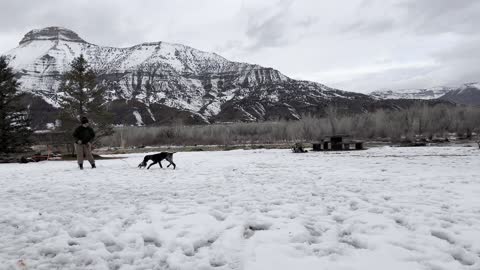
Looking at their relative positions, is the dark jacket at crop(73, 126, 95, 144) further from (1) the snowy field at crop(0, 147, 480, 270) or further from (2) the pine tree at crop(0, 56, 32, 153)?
(2) the pine tree at crop(0, 56, 32, 153)

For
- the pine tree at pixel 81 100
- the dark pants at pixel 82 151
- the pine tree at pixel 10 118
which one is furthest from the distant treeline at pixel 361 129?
the dark pants at pixel 82 151

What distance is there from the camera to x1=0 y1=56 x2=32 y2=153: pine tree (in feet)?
91.5

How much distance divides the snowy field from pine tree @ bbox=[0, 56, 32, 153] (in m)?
21.7

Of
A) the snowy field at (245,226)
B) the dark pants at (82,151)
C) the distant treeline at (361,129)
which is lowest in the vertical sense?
the snowy field at (245,226)

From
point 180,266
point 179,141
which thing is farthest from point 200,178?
point 179,141

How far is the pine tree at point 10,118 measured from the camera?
27875 millimetres

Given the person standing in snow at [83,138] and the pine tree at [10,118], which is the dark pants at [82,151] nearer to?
the person standing in snow at [83,138]

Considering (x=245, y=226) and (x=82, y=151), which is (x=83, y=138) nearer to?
(x=82, y=151)

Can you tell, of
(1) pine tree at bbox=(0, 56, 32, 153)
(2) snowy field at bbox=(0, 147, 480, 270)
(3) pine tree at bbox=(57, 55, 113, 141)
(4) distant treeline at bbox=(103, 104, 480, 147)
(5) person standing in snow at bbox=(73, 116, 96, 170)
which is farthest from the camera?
(4) distant treeline at bbox=(103, 104, 480, 147)

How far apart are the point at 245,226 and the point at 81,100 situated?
1002 inches

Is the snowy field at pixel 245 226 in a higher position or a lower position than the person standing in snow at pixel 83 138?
lower

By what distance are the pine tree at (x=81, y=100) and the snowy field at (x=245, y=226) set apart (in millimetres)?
19446

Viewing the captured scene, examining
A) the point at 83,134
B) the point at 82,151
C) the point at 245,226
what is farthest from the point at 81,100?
the point at 245,226

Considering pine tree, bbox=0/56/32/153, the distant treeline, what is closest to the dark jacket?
pine tree, bbox=0/56/32/153
